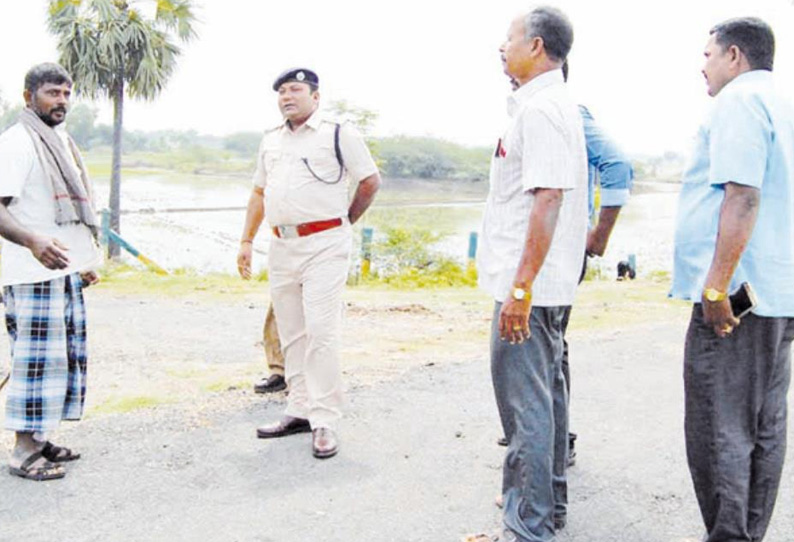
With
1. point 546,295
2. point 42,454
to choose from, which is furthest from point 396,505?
point 42,454

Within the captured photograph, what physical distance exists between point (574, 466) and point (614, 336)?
327 cm

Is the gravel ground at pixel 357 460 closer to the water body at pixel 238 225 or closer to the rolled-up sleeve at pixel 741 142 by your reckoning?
the rolled-up sleeve at pixel 741 142

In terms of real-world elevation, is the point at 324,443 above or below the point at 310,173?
below

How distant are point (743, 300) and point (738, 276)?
9cm

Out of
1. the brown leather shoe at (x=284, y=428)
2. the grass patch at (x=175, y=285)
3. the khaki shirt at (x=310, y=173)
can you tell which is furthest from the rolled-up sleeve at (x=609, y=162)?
the grass patch at (x=175, y=285)

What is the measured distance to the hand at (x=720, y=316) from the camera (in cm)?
268

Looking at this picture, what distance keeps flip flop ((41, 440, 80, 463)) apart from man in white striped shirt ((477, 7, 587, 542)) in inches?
84.7

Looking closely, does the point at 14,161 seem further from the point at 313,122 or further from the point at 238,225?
the point at 238,225

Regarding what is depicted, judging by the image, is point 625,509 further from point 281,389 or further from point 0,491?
point 0,491

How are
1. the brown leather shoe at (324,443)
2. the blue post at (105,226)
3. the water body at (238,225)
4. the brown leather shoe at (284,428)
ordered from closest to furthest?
1. the brown leather shoe at (324,443)
2. the brown leather shoe at (284,428)
3. the blue post at (105,226)
4. the water body at (238,225)

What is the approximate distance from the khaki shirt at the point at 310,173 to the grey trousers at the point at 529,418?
1530 mm

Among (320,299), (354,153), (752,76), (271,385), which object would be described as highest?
(752,76)

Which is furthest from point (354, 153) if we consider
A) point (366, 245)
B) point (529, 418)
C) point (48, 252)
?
point (366, 245)

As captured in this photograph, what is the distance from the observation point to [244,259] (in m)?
4.72
